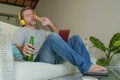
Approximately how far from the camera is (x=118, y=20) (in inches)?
125

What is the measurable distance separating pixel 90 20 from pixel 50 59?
1.97 metres

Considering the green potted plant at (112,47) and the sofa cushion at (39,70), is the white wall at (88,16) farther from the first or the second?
the sofa cushion at (39,70)

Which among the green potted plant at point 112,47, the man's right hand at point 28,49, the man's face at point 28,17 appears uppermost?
the man's face at point 28,17

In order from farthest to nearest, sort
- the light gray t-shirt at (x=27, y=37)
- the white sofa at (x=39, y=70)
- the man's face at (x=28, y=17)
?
1. the man's face at (x=28, y=17)
2. the light gray t-shirt at (x=27, y=37)
3. the white sofa at (x=39, y=70)

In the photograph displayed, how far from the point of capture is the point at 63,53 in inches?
62.4

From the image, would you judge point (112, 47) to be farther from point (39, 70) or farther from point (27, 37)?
point (39, 70)

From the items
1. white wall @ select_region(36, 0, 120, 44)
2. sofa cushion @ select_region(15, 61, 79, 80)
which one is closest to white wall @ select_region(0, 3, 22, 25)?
white wall @ select_region(36, 0, 120, 44)

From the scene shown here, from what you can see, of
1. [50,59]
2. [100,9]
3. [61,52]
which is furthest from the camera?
[100,9]

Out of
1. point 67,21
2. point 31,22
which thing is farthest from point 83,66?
point 67,21

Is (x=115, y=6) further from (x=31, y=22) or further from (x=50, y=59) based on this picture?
(x=50, y=59)

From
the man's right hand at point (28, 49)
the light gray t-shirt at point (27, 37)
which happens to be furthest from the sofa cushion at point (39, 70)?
the light gray t-shirt at point (27, 37)

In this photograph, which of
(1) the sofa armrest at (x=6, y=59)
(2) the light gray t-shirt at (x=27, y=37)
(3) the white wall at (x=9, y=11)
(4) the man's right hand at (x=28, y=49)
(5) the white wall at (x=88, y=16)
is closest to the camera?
(1) the sofa armrest at (x=6, y=59)

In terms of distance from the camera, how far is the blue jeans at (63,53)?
1522 mm

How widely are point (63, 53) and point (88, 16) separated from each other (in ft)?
7.07
